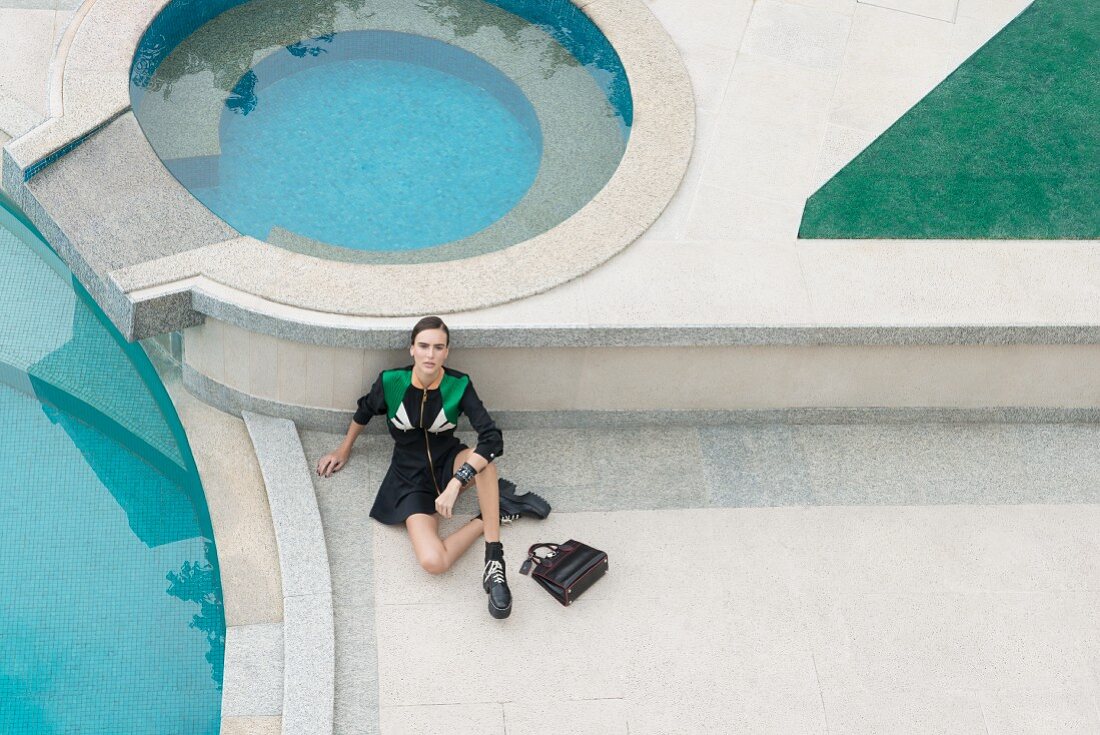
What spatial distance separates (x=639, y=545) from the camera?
6.28 metres

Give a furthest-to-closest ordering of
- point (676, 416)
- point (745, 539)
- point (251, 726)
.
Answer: point (676, 416) → point (745, 539) → point (251, 726)

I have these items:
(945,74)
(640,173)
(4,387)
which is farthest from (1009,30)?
(4,387)

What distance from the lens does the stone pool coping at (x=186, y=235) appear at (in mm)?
6188

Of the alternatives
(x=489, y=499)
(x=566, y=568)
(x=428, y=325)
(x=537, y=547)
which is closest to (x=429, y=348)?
(x=428, y=325)

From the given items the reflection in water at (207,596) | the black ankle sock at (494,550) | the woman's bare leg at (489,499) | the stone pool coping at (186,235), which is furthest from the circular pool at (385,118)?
the reflection in water at (207,596)

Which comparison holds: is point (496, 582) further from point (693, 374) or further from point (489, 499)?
point (693, 374)

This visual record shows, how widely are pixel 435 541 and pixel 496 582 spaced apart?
14.6 inches

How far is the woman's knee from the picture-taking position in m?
5.93

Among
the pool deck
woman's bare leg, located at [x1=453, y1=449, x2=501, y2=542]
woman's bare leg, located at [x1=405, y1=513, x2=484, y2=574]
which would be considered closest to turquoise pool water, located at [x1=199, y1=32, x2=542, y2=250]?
the pool deck

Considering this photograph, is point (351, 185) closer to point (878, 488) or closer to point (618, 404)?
point (618, 404)

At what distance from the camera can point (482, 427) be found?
6.02 metres

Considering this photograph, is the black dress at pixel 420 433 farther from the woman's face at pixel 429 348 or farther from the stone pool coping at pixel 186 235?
the stone pool coping at pixel 186 235

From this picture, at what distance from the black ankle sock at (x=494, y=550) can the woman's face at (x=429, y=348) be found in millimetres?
892

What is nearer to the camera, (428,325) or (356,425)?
(428,325)
